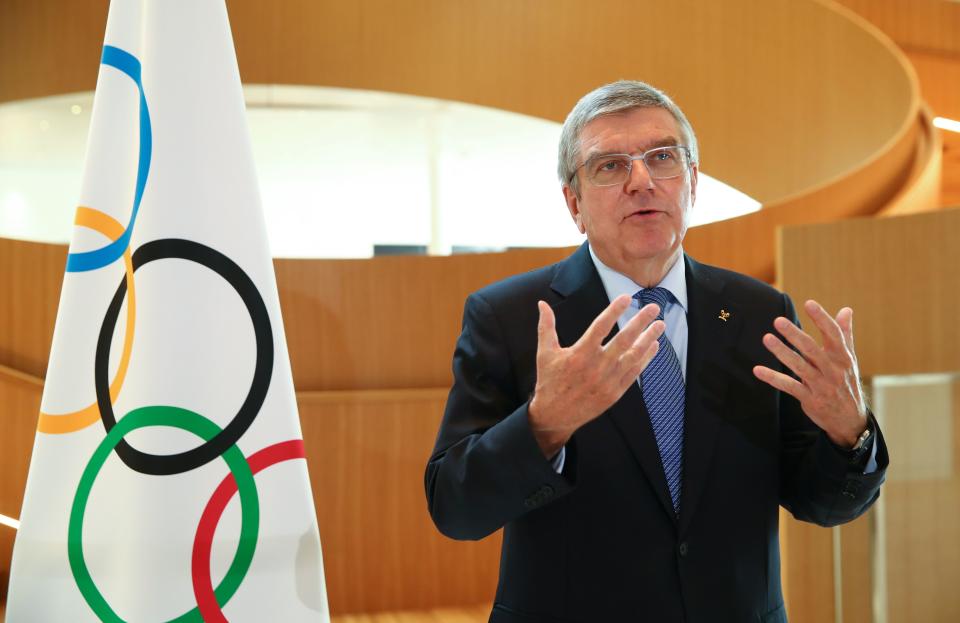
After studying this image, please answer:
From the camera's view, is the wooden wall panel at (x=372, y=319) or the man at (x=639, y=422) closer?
the man at (x=639, y=422)

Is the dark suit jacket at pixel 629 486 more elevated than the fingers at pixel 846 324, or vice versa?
the fingers at pixel 846 324

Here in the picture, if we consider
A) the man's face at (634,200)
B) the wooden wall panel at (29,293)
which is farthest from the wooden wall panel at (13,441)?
the man's face at (634,200)

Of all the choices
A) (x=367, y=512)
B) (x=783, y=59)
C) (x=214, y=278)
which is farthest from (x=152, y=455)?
(x=783, y=59)

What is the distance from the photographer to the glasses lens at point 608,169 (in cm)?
119

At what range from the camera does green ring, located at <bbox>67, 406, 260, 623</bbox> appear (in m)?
1.36

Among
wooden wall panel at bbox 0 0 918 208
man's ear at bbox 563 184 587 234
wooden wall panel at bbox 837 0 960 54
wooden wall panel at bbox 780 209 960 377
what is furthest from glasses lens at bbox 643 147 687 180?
wooden wall panel at bbox 837 0 960 54

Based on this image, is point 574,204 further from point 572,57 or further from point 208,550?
point 572,57

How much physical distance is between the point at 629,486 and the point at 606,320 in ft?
0.82

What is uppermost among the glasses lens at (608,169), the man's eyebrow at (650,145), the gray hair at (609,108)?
the gray hair at (609,108)

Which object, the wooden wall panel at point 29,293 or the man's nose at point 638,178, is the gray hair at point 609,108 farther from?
the wooden wall panel at point 29,293

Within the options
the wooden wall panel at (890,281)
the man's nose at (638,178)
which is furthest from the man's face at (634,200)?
the wooden wall panel at (890,281)

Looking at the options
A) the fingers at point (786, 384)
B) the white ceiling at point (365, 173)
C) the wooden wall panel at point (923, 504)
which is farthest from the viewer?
the white ceiling at point (365, 173)

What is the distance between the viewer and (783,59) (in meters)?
5.99

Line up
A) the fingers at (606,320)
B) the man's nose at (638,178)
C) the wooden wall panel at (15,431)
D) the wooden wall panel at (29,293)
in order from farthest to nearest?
the wooden wall panel at (29,293) < the wooden wall panel at (15,431) < the man's nose at (638,178) < the fingers at (606,320)
